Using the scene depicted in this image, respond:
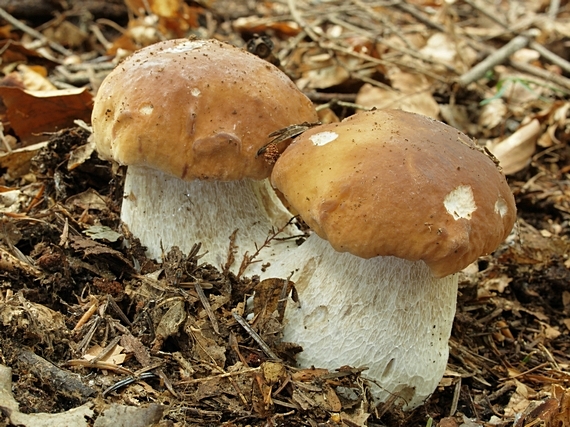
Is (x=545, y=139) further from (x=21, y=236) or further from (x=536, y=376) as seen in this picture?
(x=21, y=236)

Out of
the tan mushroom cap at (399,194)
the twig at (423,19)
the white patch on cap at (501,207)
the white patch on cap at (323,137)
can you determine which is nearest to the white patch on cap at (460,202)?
the tan mushroom cap at (399,194)

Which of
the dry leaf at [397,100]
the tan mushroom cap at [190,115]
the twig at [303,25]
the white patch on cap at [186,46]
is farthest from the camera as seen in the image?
A: the twig at [303,25]

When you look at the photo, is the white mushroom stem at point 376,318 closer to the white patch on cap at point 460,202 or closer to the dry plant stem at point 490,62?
the white patch on cap at point 460,202

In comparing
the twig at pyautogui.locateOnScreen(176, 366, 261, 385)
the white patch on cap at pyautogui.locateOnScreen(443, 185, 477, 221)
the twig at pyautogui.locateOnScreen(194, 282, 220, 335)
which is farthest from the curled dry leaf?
the twig at pyautogui.locateOnScreen(176, 366, 261, 385)

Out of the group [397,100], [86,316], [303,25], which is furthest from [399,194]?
[303,25]

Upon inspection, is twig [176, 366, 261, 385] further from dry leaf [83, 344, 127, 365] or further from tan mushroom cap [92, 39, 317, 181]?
tan mushroom cap [92, 39, 317, 181]

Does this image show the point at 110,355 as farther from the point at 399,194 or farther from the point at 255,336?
the point at 399,194

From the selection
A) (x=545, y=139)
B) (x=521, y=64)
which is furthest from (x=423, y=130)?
(x=521, y=64)
